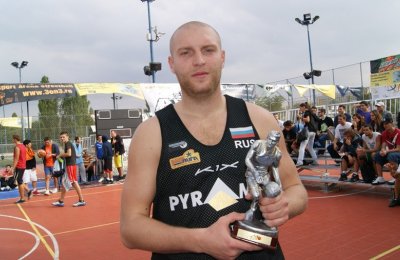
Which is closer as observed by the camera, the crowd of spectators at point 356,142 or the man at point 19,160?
the crowd of spectators at point 356,142

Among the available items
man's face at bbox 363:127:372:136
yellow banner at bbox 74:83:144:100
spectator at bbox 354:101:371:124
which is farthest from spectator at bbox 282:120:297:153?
yellow banner at bbox 74:83:144:100

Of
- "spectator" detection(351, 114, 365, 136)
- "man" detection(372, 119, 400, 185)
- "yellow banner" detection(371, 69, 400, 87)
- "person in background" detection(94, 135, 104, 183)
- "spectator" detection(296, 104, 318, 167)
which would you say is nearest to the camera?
"man" detection(372, 119, 400, 185)

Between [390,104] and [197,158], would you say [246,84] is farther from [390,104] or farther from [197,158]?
[197,158]

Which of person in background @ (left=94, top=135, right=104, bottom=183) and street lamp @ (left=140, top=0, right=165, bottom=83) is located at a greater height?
street lamp @ (left=140, top=0, right=165, bottom=83)

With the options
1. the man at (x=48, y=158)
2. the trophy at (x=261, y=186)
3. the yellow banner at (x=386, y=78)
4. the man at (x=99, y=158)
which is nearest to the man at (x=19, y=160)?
the man at (x=48, y=158)

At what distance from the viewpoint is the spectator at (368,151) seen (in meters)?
8.62

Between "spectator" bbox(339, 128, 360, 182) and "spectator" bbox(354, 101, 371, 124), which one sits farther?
"spectator" bbox(354, 101, 371, 124)

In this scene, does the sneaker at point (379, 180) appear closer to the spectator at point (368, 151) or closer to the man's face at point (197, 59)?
the spectator at point (368, 151)

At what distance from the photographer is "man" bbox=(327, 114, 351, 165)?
1005 centimetres

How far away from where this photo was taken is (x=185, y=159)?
1.54 metres

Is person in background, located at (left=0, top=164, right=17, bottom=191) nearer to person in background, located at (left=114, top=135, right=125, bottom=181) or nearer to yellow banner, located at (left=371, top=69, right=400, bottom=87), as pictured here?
person in background, located at (left=114, top=135, right=125, bottom=181)

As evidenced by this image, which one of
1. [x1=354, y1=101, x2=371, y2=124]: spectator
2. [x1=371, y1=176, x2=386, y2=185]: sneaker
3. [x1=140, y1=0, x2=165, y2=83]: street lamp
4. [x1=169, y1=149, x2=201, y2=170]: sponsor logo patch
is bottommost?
[x1=371, y1=176, x2=386, y2=185]: sneaker

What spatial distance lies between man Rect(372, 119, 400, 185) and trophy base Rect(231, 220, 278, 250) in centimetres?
769

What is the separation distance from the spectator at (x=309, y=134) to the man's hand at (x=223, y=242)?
32.8ft
